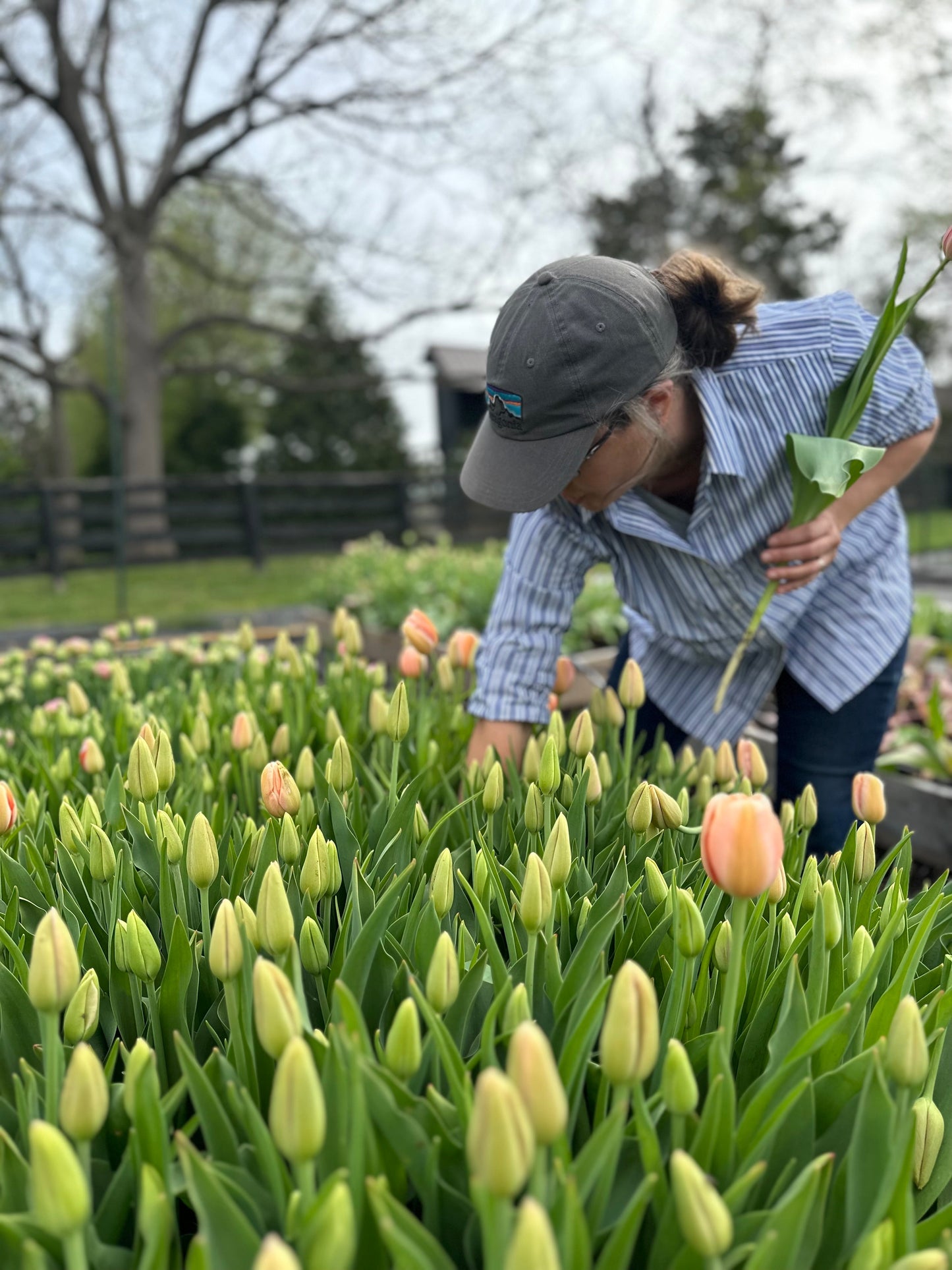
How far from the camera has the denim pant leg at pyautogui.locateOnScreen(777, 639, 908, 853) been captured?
92.5 inches

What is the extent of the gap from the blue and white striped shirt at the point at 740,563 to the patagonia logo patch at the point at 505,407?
38cm

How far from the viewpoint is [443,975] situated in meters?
0.93

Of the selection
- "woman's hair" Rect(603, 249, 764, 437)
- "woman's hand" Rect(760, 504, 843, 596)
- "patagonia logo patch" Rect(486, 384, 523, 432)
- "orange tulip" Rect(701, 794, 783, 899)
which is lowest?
"orange tulip" Rect(701, 794, 783, 899)

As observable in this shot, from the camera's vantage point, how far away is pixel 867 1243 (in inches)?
29.0

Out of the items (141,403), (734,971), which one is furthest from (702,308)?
(141,403)

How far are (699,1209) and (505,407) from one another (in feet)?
4.05

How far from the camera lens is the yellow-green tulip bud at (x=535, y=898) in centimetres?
102

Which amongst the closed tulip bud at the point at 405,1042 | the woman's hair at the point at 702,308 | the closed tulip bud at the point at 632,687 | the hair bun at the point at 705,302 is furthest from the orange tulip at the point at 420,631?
the closed tulip bud at the point at 405,1042

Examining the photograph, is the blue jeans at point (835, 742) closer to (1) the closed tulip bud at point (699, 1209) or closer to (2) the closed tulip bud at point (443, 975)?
(2) the closed tulip bud at point (443, 975)

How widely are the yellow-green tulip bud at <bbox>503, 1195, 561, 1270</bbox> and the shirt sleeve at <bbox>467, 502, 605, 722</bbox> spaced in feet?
4.59

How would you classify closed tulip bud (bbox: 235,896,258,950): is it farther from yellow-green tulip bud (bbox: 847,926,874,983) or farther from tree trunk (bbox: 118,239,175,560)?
tree trunk (bbox: 118,239,175,560)

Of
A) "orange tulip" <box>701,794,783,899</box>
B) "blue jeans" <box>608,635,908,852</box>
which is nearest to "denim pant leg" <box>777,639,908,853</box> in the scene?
"blue jeans" <box>608,635,908,852</box>

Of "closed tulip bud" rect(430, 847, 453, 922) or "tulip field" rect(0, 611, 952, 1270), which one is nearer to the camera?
"tulip field" rect(0, 611, 952, 1270)

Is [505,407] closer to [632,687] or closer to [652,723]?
[632,687]
